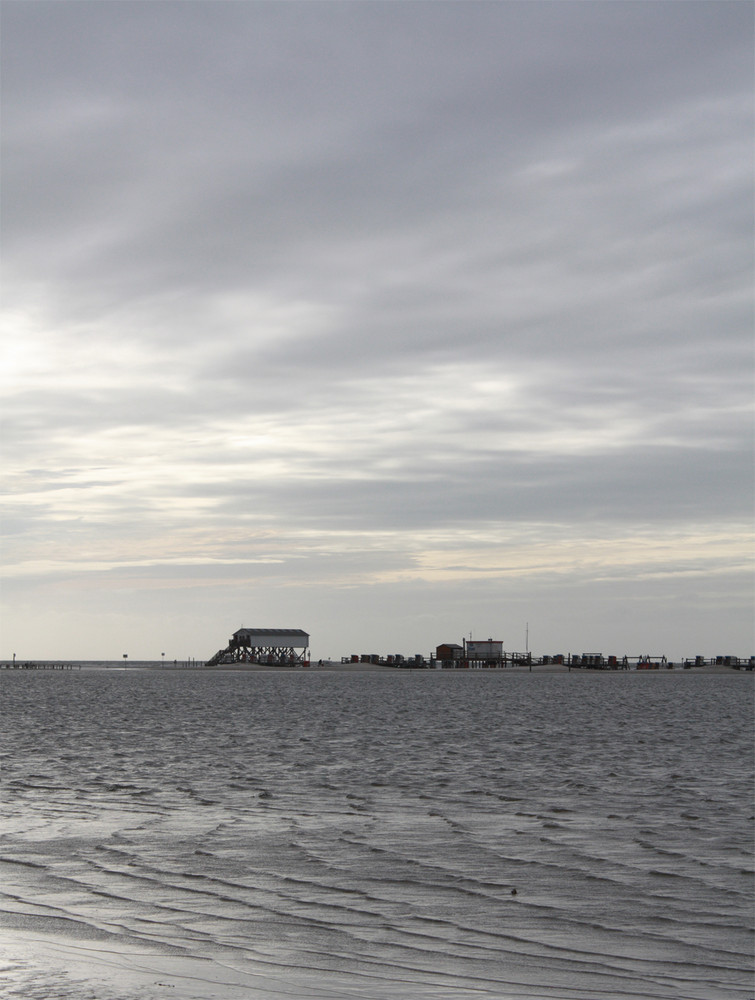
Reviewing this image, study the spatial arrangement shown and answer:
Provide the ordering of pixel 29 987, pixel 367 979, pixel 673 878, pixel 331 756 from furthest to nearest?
pixel 331 756
pixel 673 878
pixel 367 979
pixel 29 987

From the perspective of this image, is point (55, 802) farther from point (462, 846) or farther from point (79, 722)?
point (79, 722)

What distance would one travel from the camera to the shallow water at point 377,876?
1369 centimetres

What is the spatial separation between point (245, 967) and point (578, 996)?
13.6 ft

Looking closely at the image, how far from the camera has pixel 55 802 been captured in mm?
28969

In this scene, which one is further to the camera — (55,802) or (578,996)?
(55,802)

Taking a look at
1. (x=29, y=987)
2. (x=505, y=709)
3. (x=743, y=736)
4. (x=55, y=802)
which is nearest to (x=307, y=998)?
(x=29, y=987)

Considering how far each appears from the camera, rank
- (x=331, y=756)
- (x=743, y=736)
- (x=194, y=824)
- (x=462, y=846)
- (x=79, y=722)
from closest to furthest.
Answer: (x=462, y=846), (x=194, y=824), (x=331, y=756), (x=743, y=736), (x=79, y=722)

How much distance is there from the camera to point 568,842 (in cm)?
2356

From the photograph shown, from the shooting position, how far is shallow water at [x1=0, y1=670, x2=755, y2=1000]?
13.7m

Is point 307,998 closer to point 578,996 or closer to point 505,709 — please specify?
point 578,996

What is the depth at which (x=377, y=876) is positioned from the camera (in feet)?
64.8

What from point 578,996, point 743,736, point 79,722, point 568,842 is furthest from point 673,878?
point 79,722

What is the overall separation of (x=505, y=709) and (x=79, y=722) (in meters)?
38.0

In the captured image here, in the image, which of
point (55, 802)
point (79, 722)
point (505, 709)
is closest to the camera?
point (55, 802)
